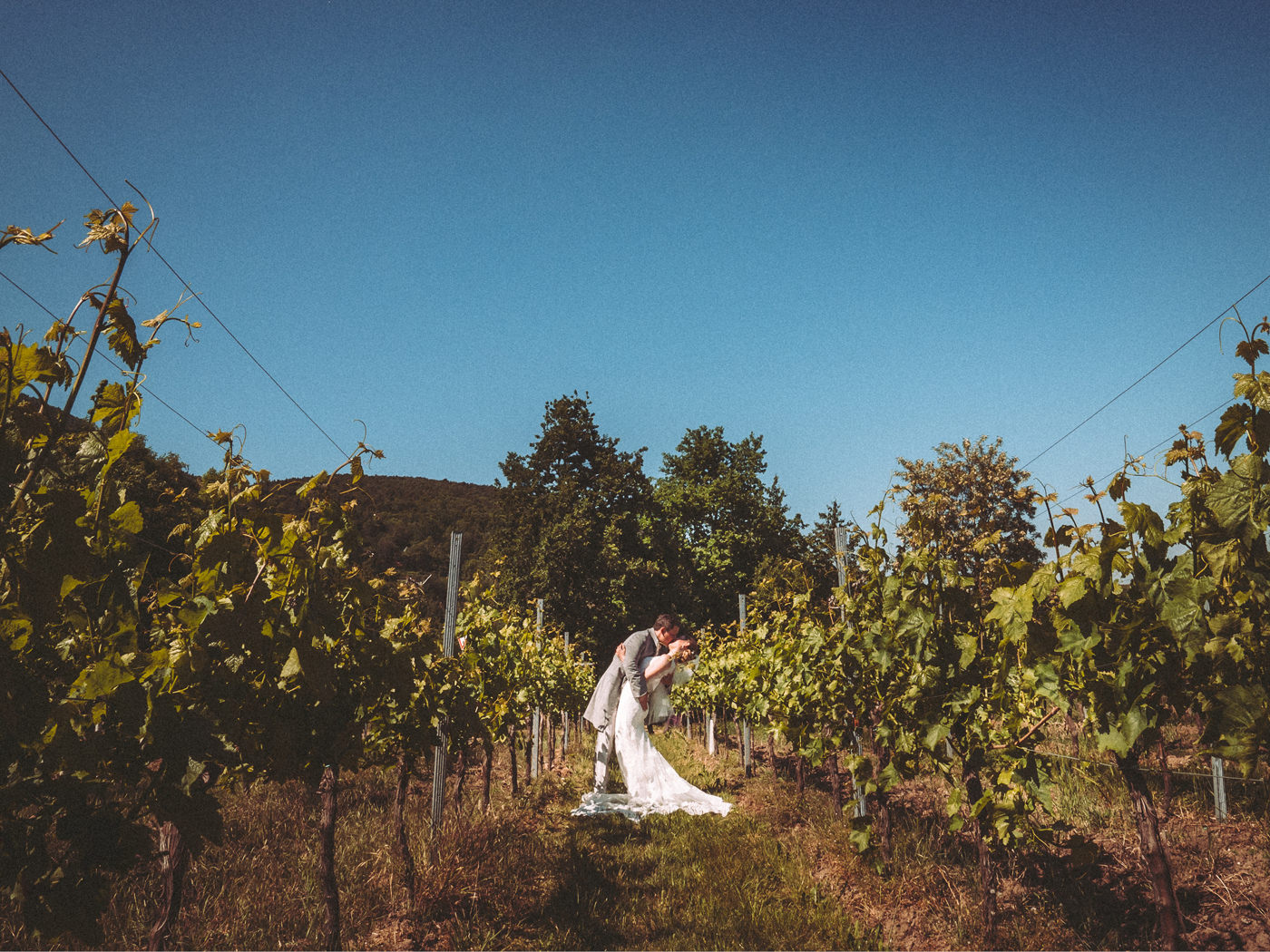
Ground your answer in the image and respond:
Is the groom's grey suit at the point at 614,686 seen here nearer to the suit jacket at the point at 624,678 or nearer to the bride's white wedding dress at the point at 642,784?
the suit jacket at the point at 624,678

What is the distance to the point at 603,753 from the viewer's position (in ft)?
25.9

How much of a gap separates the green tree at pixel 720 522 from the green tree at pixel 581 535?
2.49m

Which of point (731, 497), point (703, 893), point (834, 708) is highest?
point (731, 497)

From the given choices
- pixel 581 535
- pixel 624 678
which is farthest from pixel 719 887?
pixel 581 535

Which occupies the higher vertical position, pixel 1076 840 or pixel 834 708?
pixel 834 708

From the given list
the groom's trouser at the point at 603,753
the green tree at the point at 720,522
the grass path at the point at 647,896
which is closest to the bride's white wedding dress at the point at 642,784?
the groom's trouser at the point at 603,753

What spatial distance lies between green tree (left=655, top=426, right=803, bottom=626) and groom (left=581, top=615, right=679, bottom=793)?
2080 centimetres

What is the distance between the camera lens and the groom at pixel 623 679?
7434 millimetres

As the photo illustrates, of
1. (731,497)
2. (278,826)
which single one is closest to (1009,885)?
(278,826)

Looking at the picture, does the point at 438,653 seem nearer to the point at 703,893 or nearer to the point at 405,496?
the point at 703,893

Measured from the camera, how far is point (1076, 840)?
2.98m

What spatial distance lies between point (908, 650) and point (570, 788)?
6194mm

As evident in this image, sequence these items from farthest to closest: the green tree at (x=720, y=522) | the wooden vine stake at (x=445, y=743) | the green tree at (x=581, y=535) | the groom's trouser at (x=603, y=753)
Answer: the green tree at (x=720, y=522) < the green tree at (x=581, y=535) < the groom's trouser at (x=603, y=753) < the wooden vine stake at (x=445, y=743)

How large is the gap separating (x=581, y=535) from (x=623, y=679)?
17.5m
